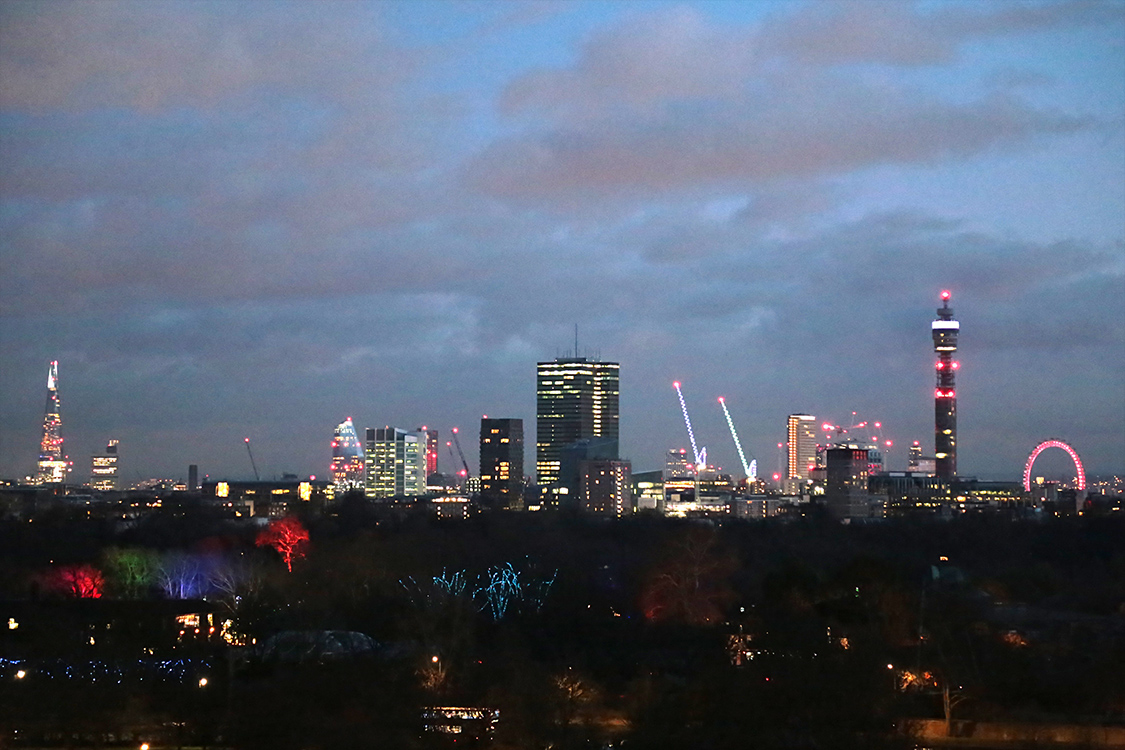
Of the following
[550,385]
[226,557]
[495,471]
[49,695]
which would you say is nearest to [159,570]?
[226,557]

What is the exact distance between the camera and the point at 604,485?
141750 millimetres

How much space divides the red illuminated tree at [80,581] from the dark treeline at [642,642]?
1.92ft

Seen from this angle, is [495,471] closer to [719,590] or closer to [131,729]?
[719,590]

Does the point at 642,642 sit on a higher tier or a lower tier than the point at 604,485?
lower

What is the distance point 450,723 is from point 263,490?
139520mm

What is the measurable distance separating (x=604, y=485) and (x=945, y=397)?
39932 millimetres

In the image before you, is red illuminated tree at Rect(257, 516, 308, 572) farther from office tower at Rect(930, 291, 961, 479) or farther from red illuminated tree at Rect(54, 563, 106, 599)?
office tower at Rect(930, 291, 961, 479)

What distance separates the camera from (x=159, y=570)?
43.3 meters

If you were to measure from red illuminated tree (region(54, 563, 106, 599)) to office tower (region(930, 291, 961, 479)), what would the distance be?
122 meters

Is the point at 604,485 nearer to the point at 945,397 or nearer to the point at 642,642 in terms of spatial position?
the point at 945,397

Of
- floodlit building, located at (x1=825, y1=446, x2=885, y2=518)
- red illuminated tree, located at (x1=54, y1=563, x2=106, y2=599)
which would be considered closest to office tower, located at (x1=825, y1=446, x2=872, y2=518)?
floodlit building, located at (x1=825, y1=446, x2=885, y2=518)

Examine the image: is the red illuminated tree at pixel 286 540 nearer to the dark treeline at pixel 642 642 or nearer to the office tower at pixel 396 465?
the dark treeline at pixel 642 642

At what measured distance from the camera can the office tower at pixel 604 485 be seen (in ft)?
460

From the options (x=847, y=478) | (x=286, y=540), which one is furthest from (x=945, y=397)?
(x=286, y=540)
